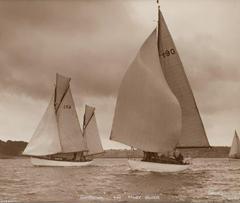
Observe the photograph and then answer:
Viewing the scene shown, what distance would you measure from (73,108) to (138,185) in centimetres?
3139

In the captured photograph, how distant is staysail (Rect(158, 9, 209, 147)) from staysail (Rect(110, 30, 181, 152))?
1.16m

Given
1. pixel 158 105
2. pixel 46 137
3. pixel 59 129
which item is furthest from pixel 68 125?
pixel 158 105

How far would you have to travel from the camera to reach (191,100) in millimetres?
38812

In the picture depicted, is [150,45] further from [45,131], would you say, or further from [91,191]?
[45,131]

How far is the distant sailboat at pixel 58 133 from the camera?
56.5 meters

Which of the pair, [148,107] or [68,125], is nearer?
[148,107]

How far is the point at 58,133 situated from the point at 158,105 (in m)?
22.8

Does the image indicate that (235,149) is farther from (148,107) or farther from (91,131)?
(148,107)

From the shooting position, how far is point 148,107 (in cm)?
3716

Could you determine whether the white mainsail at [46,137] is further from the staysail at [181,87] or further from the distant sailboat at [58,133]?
the staysail at [181,87]

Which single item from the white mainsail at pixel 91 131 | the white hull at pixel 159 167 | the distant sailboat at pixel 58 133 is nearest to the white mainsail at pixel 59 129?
the distant sailboat at pixel 58 133

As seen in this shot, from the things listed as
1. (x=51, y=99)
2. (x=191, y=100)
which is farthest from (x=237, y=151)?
(x=191, y=100)

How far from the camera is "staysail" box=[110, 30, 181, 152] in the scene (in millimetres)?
37031

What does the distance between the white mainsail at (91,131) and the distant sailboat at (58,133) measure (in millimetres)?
4270
